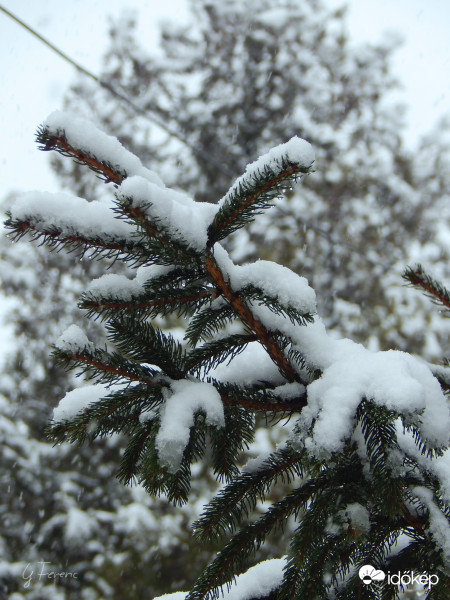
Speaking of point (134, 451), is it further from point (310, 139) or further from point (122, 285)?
point (310, 139)

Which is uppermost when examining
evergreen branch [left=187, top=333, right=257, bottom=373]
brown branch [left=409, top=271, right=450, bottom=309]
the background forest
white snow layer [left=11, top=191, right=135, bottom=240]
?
the background forest

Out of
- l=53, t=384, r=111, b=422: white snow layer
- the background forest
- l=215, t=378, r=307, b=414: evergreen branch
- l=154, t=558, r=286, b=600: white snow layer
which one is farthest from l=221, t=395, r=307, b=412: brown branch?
the background forest

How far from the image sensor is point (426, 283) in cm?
80

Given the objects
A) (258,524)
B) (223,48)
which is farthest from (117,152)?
(223,48)

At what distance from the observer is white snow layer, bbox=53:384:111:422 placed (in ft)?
2.20

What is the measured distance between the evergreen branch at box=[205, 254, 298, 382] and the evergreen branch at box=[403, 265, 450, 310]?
27 cm

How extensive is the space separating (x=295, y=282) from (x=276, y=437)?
416 centimetres

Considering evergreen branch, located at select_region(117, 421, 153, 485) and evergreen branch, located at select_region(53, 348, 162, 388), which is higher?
evergreen branch, located at select_region(53, 348, 162, 388)

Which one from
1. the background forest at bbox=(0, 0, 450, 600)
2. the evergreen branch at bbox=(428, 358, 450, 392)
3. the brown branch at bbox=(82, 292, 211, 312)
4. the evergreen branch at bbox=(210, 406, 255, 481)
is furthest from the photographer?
the background forest at bbox=(0, 0, 450, 600)

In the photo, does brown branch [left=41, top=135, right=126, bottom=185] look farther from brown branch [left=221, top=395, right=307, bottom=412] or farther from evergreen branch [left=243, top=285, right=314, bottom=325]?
brown branch [left=221, top=395, right=307, bottom=412]

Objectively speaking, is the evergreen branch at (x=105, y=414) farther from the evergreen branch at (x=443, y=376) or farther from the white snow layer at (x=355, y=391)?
the evergreen branch at (x=443, y=376)

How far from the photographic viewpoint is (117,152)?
58 centimetres

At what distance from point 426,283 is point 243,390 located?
379mm

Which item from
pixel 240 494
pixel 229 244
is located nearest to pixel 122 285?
pixel 240 494
